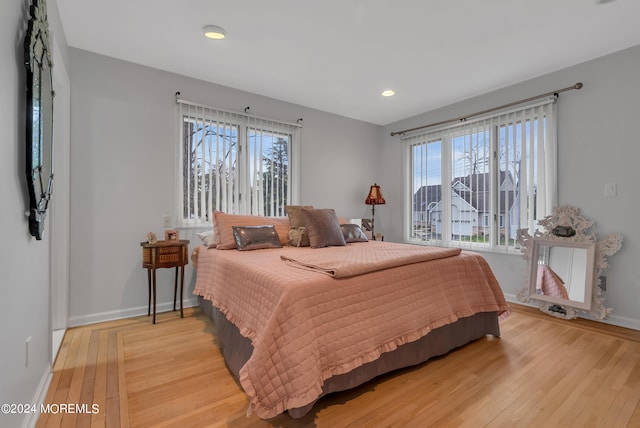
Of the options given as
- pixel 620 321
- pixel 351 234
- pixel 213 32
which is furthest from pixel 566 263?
pixel 213 32

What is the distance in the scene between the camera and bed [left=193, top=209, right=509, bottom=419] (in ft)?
4.60

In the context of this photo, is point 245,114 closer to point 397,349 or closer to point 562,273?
point 397,349

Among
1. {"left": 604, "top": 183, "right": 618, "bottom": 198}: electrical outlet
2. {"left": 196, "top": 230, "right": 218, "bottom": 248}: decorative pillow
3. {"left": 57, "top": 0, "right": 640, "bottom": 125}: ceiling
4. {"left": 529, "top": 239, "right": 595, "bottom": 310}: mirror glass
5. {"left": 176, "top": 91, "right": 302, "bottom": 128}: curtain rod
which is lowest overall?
{"left": 529, "top": 239, "right": 595, "bottom": 310}: mirror glass

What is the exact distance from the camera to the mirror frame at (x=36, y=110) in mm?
1319

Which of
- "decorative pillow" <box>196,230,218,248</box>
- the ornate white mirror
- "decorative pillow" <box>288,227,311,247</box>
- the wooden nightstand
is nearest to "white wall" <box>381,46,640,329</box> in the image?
the ornate white mirror

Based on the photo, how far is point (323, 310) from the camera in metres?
1.56

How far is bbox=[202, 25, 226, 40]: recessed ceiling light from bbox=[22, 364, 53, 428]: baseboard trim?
2550mm

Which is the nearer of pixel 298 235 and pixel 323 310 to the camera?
pixel 323 310

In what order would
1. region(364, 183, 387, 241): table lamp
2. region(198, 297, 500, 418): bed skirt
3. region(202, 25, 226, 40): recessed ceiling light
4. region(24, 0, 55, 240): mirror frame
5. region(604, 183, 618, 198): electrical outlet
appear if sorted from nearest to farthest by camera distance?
region(24, 0, 55, 240): mirror frame, region(198, 297, 500, 418): bed skirt, region(202, 25, 226, 40): recessed ceiling light, region(604, 183, 618, 198): electrical outlet, region(364, 183, 387, 241): table lamp

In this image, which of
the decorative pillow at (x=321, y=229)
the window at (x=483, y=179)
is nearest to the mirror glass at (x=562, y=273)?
the window at (x=483, y=179)

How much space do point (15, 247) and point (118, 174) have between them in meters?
1.84

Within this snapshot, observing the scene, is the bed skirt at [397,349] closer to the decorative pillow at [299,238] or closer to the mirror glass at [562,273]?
the decorative pillow at [299,238]

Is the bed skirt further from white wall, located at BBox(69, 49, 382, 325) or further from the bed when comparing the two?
white wall, located at BBox(69, 49, 382, 325)

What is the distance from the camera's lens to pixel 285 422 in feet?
4.95
